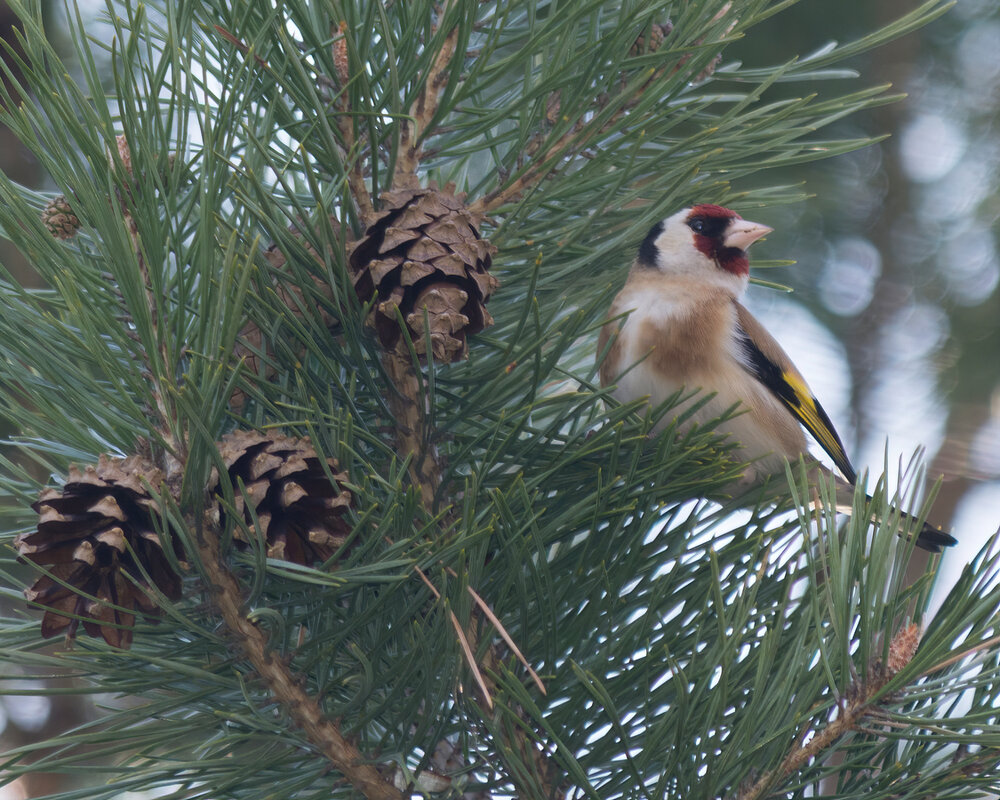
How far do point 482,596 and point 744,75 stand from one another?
78 centimetres

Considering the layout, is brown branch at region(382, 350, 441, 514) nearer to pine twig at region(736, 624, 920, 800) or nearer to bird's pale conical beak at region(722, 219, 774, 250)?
pine twig at region(736, 624, 920, 800)

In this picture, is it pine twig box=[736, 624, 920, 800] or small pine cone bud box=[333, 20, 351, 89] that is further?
small pine cone bud box=[333, 20, 351, 89]

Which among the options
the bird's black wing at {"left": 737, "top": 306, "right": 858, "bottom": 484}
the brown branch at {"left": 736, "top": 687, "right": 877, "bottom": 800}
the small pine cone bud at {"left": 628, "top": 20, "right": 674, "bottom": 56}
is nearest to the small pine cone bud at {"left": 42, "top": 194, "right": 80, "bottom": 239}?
the small pine cone bud at {"left": 628, "top": 20, "right": 674, "bottom": 56}

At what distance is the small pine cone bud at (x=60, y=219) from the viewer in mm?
1249

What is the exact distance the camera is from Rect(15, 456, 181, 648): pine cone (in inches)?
38.0

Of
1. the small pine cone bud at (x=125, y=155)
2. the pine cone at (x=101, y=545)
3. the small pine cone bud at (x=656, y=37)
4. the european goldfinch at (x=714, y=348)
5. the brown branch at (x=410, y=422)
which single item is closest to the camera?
the pine cone at (x=101, y=545)

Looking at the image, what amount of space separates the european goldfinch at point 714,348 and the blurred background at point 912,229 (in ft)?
2.87

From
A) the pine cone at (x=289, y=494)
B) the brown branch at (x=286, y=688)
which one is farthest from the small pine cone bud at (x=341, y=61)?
the brown branch at (x=286, y=688)

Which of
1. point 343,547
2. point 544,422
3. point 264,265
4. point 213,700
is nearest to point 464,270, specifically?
point 264,265

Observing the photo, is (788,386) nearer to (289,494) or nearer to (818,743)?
(818,743)

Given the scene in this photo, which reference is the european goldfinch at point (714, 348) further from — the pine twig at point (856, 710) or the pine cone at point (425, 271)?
the pine twig at point (856, 710)

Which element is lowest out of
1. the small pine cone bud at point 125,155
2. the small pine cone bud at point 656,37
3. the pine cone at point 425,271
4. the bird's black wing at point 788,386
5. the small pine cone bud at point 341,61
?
the bird's black wing at point 788,386

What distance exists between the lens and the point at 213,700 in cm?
118

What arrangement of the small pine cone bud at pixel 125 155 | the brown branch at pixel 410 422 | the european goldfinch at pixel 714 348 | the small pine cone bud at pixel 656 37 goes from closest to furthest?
1. the small pine cone bud at pixel 125 155
2. the brown branch at pixel 410 422
3. the small pine cone bud at pixel 656 37
4. the european goldfinch at pixel 714 348
